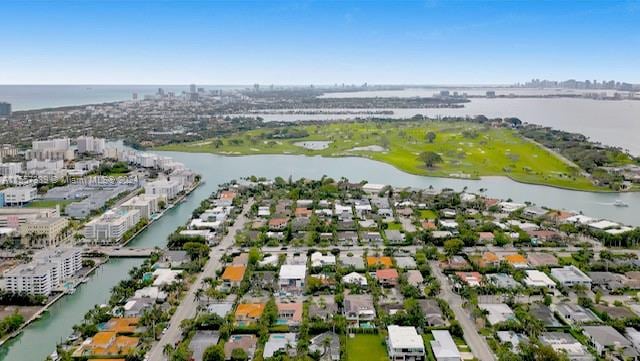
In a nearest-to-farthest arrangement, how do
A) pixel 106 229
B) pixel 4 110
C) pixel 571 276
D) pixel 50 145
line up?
pixel 571 276 < pixel 106 229 < pixel 50 145 < pixel 4 110

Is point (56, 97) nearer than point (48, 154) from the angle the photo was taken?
No

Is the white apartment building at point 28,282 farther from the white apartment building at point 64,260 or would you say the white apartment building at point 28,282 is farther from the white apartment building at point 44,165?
the white apartment building at point 44,165

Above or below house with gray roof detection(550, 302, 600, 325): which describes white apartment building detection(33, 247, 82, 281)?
above

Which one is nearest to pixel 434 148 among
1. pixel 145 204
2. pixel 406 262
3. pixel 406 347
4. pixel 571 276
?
pixel 145 204

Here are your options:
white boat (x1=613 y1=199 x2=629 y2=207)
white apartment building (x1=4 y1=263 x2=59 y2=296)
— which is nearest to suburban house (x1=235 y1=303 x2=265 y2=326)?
white apartment building (x1=4 y1=263 x2=59 y2=296)

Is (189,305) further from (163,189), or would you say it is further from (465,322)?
(163,189)

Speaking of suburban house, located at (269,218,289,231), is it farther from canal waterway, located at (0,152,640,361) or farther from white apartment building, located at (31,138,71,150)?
white apartment building, located at (31,138,71,150)
